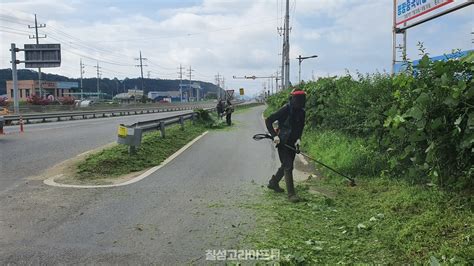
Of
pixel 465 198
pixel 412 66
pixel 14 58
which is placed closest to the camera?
pixel 465 198

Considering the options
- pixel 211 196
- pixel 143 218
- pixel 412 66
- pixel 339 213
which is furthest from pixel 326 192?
pixel 143 218

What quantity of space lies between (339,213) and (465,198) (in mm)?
1738

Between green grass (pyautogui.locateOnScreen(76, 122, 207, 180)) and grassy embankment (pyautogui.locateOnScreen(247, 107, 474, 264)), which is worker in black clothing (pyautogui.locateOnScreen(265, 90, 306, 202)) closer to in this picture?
grassy embankment (pyautogui.locateOnScreen(247, 107, 474, 264))

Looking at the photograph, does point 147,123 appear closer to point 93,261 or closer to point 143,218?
point 143,218

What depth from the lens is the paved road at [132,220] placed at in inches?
195

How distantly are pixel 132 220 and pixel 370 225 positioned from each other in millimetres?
3115

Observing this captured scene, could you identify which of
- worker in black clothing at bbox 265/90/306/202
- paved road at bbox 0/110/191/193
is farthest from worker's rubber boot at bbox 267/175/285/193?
paved road at bbox 0/110/191/193

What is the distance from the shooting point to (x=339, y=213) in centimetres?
650

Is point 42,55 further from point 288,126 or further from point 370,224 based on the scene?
point 370,224

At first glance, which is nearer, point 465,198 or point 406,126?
point 465,198

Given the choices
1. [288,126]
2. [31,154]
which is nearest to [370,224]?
[288,126]

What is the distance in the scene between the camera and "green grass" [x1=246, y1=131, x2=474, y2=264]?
15.0ft

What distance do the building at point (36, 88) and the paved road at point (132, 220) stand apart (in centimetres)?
9357

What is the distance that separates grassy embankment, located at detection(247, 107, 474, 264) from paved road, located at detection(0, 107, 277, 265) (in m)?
0.51
